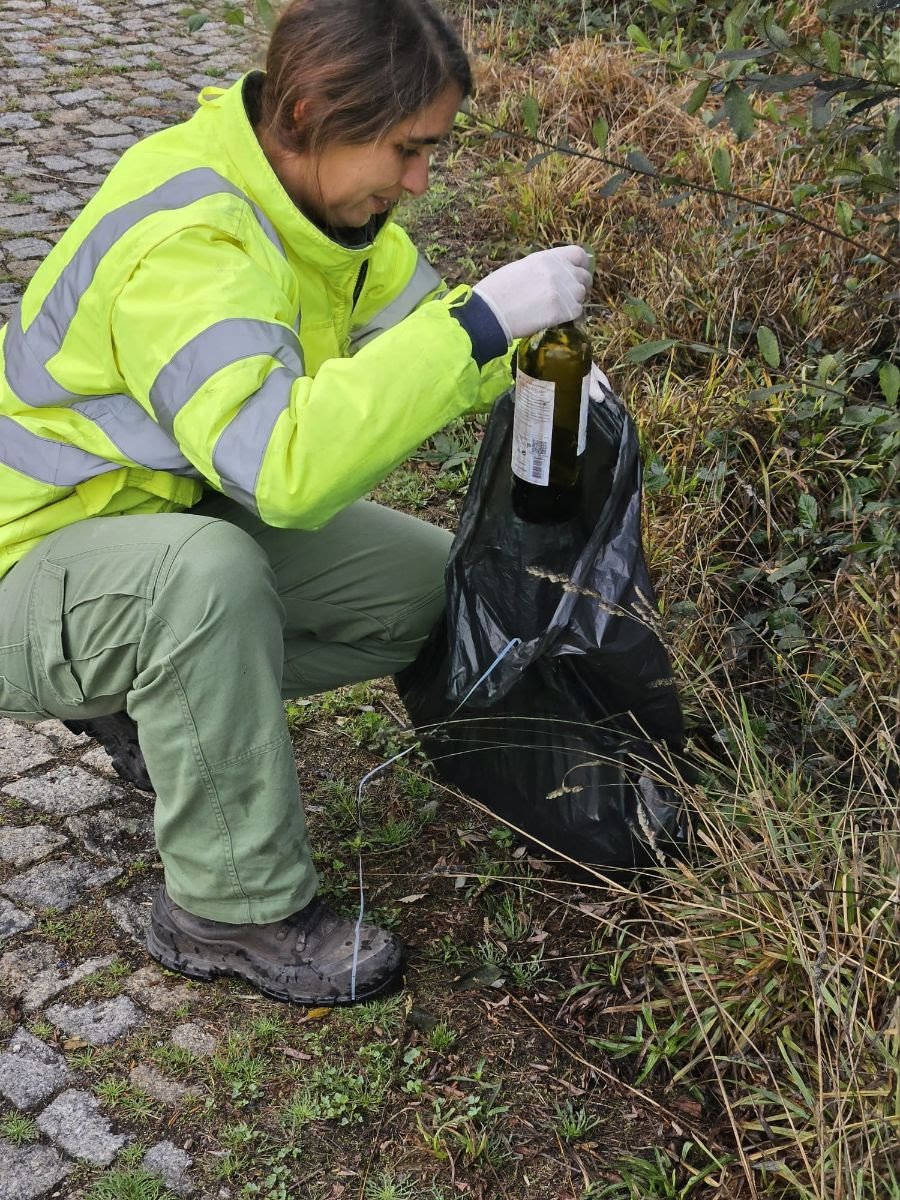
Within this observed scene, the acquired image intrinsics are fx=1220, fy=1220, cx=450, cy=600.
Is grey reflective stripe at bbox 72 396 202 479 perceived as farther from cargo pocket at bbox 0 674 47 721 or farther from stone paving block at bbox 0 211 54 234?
stone paving block at bbox 0 211 54 234

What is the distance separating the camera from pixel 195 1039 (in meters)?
2.33

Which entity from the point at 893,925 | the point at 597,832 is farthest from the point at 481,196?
the point at 893,925

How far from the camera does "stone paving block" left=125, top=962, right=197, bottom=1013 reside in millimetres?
2396

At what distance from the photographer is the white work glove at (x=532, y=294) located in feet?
7.07

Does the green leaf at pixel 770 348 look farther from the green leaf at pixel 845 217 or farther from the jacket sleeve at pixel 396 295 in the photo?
the jacket sleeve at pixel 396 295

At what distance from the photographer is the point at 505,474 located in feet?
7.93

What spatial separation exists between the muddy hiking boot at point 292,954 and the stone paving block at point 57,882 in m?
0.29

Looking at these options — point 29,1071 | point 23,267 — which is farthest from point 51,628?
point 23,267

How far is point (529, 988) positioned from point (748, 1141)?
20.1 inches

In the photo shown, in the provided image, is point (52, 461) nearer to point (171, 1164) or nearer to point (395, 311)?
point (395, 311)

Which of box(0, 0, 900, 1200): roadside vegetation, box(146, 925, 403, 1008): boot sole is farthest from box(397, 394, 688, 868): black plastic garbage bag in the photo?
box(146, 925, 403, 1008): boot sole

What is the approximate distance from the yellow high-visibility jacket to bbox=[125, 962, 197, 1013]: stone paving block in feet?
2.85

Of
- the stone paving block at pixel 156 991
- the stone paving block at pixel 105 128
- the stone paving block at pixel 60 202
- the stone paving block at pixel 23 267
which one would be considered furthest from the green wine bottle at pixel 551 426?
the stone paving block at pixel 105 128

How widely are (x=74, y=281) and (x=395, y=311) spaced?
2.64 feet
